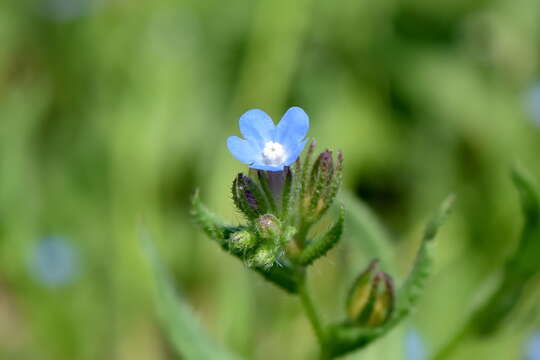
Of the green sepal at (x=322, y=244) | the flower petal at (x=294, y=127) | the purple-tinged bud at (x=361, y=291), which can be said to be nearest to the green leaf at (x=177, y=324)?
the purple-tinged bud at (x=361, y=291)

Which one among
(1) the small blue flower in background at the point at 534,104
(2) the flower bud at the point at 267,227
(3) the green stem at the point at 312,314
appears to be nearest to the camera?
(2) the flower bud at the point at 267,227

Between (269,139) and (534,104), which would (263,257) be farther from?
(534,104)

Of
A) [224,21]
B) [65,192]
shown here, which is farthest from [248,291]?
[224,21]

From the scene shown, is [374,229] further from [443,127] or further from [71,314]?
[443,127]

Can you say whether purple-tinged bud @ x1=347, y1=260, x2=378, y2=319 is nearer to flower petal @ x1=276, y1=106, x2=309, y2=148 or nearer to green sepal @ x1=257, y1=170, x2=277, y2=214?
green sepal @ x1=257, y1=170, x2=277, y2=214

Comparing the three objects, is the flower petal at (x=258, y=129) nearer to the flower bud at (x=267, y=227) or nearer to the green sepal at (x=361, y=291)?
the flower bud at (x=267, y=227)

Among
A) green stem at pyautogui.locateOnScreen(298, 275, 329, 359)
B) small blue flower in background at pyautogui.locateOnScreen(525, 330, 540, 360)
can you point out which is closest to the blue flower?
green stem at pyautogui.locateOnScreen(298, 275, 329, 359)

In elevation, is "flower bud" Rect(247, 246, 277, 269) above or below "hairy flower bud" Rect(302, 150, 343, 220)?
below
